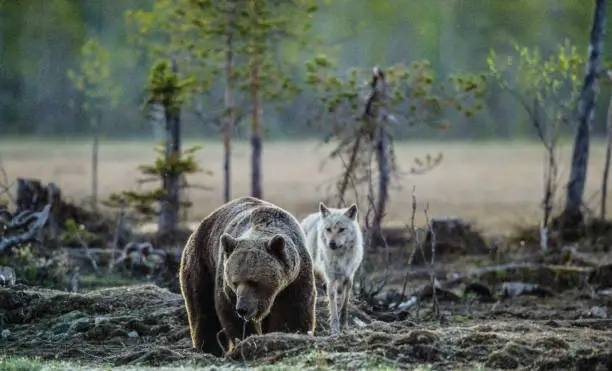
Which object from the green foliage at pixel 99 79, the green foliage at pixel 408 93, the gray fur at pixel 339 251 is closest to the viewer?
the gray fur at pixel 339 251

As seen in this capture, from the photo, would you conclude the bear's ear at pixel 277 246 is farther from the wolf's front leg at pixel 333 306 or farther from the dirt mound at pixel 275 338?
the wolf's front leg at pixel 333 306

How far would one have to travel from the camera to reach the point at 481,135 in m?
70.4

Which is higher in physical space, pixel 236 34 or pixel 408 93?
pixel 236 34

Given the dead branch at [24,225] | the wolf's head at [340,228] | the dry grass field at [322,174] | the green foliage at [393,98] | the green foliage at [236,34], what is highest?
the green foliage at [236,34]

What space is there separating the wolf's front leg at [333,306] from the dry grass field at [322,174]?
12574 millimetres

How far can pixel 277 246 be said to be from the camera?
35.0 ft

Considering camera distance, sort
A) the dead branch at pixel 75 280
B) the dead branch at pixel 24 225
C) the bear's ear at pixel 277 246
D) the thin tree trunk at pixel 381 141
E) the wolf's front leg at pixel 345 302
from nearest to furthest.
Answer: the bear's ear at pixel 277 246 < the wolf's front leg at pixel 345 302 < the dead branch at pixel 75 280 < the dead branch at pixel 24 225 < the thin tree trunk at pixel 381 141

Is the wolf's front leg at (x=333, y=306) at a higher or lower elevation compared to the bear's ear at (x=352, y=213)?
lower

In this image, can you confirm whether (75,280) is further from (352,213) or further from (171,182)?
(171,182)

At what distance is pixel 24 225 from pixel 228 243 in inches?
346

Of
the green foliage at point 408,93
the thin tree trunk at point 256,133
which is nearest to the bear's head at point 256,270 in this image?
the green foliage at point 408,93

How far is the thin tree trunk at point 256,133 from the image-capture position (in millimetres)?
27141

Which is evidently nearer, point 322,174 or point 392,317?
point 392,317

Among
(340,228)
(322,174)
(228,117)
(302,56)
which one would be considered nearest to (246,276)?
(340,228)
